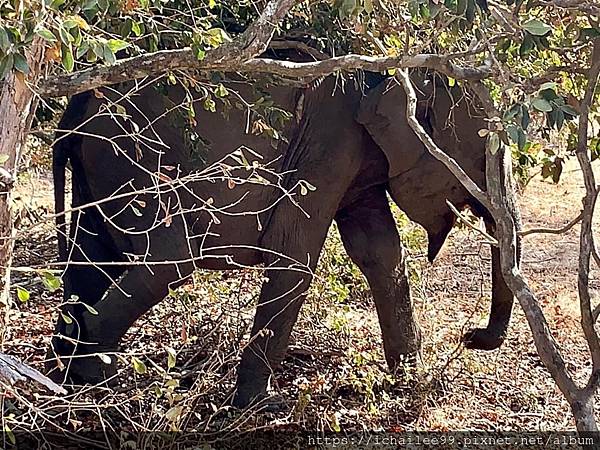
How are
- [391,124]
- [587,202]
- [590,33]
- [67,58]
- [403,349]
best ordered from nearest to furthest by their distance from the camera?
[67,58] → [590,33] → [587,202] → [391,124] → [403,349]

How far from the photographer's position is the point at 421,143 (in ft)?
16.7

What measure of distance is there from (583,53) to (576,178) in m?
9.57

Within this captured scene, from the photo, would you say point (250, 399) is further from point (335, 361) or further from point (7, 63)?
point (7, 63)

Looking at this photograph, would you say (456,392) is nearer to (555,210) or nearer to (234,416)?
(234,416)

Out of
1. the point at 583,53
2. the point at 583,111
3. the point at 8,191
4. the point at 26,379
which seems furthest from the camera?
the point at 583,53

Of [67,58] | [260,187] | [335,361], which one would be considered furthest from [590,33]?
[335,361]

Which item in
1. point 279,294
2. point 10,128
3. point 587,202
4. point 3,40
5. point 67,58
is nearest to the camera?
point 3,40

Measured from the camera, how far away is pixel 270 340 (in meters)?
5.10

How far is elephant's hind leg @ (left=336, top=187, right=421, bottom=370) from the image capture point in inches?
225

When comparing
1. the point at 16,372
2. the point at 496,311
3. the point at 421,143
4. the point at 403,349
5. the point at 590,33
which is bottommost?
the point at 403,349

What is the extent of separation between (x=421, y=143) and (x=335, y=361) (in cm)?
158

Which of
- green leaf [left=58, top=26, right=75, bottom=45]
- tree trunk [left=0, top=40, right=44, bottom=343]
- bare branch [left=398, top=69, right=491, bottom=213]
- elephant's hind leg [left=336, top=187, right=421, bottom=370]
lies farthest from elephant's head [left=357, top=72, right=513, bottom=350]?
green leaf [left=58, top=26, right=75, bottom=45]

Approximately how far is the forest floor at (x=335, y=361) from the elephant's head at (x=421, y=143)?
65cm

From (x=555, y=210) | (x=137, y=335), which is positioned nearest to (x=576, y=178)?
(x=555, y=210)
